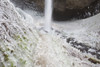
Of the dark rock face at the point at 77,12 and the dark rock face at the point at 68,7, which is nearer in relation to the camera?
the dark rock face at the point at 77,12

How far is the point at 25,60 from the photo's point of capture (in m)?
2.14

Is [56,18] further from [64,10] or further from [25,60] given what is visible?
[25,60]

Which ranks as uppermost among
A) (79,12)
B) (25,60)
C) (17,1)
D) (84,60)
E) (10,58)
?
(17,1)

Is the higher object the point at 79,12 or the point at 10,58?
the point at 79,12

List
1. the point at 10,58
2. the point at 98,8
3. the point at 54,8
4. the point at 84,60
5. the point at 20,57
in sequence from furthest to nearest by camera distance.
→ the point at 54,8
the point at 98,8
the point at 84,60
the point at 20,57
the point at 10,58

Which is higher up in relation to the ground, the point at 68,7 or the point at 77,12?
the point at 68,7

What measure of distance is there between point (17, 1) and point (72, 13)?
4.24m

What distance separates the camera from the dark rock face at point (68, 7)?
8930 millimetres

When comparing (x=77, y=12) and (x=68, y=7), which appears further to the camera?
(x=77, y=12)

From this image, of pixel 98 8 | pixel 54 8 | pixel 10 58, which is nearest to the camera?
pixel 10 58

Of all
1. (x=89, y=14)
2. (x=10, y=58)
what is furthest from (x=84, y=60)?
(x=89, y=14)

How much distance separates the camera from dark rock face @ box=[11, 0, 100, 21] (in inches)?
352

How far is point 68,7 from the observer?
9328mm

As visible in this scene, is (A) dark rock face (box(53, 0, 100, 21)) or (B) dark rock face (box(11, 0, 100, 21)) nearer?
(A) dark rock face (box(53, 0, 100, 21))
